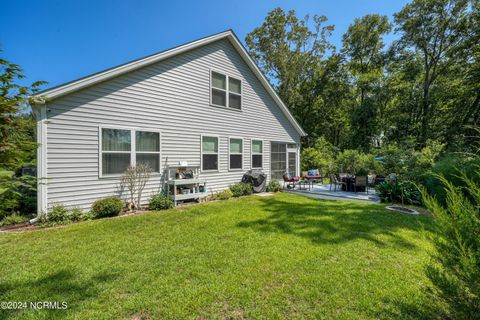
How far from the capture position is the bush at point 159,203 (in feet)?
22.3

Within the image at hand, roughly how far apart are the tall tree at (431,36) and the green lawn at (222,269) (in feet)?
64.3

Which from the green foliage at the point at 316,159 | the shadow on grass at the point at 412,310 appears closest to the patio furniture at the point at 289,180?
Result: the green foliage at the point at 316,159

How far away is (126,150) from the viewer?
669cm

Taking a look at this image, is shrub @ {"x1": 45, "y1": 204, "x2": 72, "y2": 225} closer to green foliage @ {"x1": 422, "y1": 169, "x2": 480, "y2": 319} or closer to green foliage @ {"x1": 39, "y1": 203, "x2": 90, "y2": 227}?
green foliage @ {"x1": 39, "y1": 203, "x2": 90, "y2": 227}

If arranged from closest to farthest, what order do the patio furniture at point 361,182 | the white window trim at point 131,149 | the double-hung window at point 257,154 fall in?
the white window trim at point 131,149 → the patio furniture at point 361,182 → the double-hung window at point 257,154

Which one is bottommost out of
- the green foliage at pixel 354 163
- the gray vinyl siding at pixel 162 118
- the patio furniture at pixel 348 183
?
the patio furniture at pixel 348 183

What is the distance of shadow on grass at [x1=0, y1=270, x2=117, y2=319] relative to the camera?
2.21m

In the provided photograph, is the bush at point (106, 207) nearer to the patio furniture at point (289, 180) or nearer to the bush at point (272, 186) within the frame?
the bush at point (272, 186)

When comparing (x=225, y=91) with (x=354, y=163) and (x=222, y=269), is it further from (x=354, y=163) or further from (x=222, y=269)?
(x=354, y=163)

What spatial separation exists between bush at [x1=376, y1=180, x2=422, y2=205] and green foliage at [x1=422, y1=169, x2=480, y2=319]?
645cm

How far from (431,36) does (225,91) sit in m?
19.7

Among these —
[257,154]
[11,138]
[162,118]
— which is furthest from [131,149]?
[257,154]

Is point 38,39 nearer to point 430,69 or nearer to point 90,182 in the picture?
point 90,182

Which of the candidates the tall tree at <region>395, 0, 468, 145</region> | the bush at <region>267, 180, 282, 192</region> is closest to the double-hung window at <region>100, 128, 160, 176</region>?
the bush at <region>267, 180, 282, 192</region>
